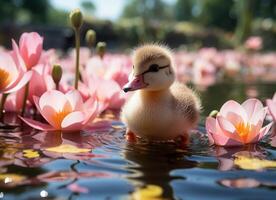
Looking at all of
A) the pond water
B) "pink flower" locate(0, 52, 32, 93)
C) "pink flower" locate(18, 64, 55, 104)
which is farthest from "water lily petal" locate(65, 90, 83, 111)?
"pink flower" locate(18, 64, 55, 104)

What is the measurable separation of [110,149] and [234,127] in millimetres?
506

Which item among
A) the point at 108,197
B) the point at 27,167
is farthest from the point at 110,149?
the point at 108,197

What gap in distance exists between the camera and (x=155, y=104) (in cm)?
222

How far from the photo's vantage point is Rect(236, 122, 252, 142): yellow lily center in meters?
2.12

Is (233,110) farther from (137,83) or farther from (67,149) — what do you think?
(67,149)

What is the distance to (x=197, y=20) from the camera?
2648 inches

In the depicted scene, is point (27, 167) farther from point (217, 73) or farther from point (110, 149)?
point (217, 73)

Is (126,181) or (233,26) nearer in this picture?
(126,181)

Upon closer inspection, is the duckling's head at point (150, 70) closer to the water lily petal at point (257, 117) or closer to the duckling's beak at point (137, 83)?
the duckling's beak at point (137, 83)

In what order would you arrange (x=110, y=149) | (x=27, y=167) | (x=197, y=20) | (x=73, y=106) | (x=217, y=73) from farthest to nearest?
(x=197, y=20), (x=217, y=73), (x=73, y=106), (x=110, y=149), (x=27, y=167)

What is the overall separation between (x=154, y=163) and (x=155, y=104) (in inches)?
19.4

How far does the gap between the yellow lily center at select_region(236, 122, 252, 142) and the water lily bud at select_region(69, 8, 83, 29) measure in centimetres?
96

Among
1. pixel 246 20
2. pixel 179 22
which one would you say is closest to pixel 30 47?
pixel 246 20

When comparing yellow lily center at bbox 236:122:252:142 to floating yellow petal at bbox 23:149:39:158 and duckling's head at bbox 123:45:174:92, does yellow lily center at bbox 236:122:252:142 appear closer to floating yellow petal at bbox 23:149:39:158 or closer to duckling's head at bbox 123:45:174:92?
duckling's head at bbox 123:45:174:92
